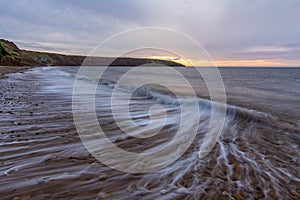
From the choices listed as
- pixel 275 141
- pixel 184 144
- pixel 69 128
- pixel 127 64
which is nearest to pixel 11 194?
pixel 69 128

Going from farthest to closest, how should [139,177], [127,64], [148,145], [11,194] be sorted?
[127,64] → [148,145] → [139,177] → [11,194]

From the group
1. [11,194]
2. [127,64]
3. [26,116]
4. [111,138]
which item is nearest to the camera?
[11,194]

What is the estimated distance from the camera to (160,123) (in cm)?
592

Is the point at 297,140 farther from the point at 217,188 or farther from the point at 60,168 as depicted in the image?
the point at 60,168

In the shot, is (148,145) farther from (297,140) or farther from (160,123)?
(297,140)

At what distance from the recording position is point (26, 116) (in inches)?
225

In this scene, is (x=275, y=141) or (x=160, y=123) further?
(x=160, y=123)

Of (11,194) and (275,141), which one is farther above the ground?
(11,194)

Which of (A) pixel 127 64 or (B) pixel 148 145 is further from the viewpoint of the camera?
(A) pixel 127 64

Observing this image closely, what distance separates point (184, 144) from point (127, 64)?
162 metres

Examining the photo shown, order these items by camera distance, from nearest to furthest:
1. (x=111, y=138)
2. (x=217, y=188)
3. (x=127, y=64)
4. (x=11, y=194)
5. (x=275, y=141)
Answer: (x=11, y=194) → (x=217, y=188) → (x=111, y=138) → (x=275, y=141) → (x=127, y=64)

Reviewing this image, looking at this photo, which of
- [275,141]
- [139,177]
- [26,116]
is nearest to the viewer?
[139,177]

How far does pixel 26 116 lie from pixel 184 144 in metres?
4.55

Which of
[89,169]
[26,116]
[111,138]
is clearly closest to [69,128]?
[111,138]
